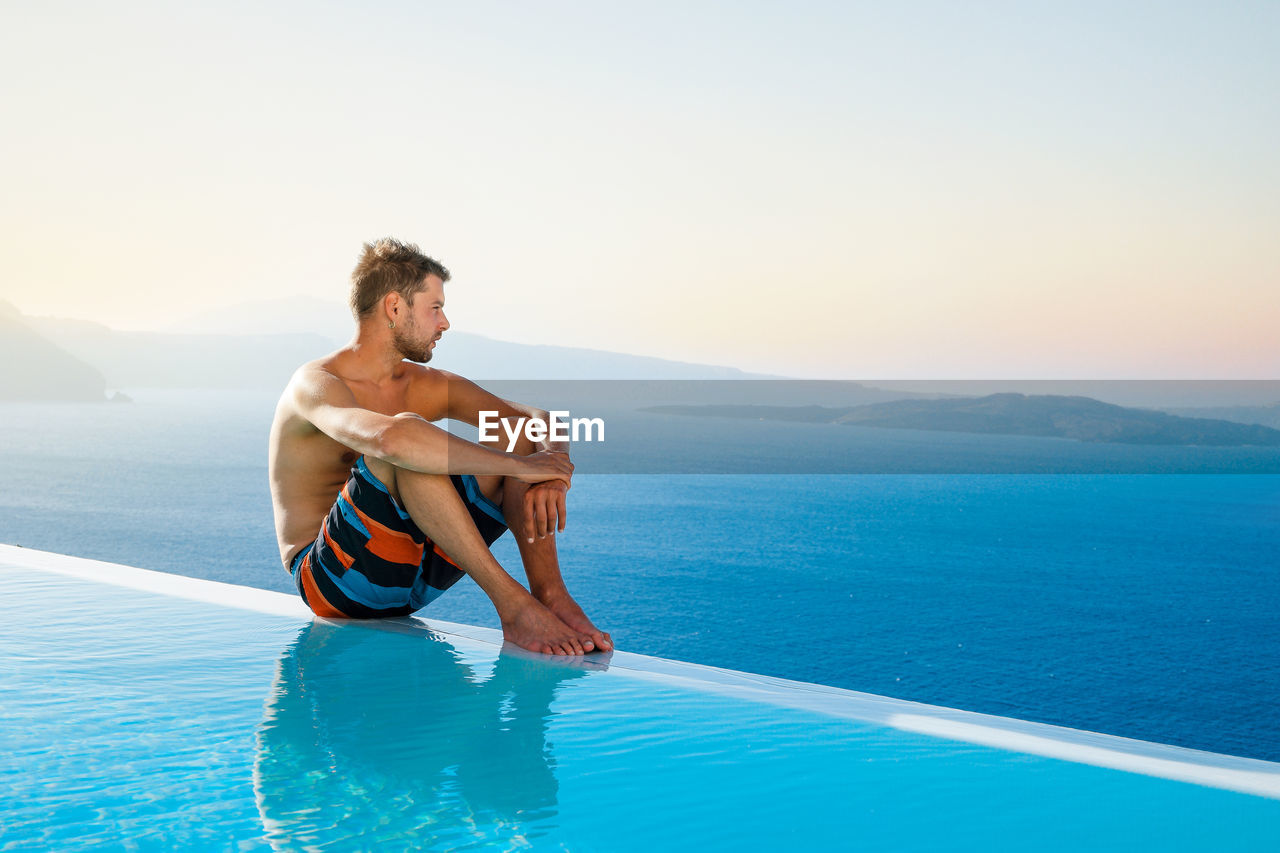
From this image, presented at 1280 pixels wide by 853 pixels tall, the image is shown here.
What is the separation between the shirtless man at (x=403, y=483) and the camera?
6.29 ft

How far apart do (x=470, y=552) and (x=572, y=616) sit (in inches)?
11.8

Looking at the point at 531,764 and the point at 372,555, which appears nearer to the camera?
the point at 531,764

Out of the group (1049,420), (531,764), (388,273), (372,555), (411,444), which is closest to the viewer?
(531,764)

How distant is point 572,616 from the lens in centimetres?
212

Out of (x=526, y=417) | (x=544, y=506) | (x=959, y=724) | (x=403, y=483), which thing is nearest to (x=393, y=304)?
(x=526, y=417)

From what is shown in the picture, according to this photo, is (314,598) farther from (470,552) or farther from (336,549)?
(470,552)

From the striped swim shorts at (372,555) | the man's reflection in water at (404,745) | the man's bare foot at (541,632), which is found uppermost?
the striped swim shorts at (372,555)

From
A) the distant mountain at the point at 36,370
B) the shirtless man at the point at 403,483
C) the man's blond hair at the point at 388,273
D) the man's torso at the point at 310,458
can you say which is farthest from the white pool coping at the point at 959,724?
the distant mountain at the point at 36,370

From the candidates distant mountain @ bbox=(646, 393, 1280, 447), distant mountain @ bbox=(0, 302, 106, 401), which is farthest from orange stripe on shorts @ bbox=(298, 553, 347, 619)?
distant mountain @ bbox=(0, 302, 106, 401)

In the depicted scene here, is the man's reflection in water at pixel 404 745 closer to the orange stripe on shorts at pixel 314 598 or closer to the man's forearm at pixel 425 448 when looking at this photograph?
the orange stripe on shorts at pixel 314 598

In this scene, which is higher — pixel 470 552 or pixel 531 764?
pixel 470 552

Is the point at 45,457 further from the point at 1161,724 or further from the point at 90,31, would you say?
the point at 1161,724

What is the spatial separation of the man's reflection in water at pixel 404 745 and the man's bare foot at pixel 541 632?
0.05 m

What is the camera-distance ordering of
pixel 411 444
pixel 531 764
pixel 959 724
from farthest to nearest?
pixel 411 444 → pixel 959 724 → pixel 531 764
